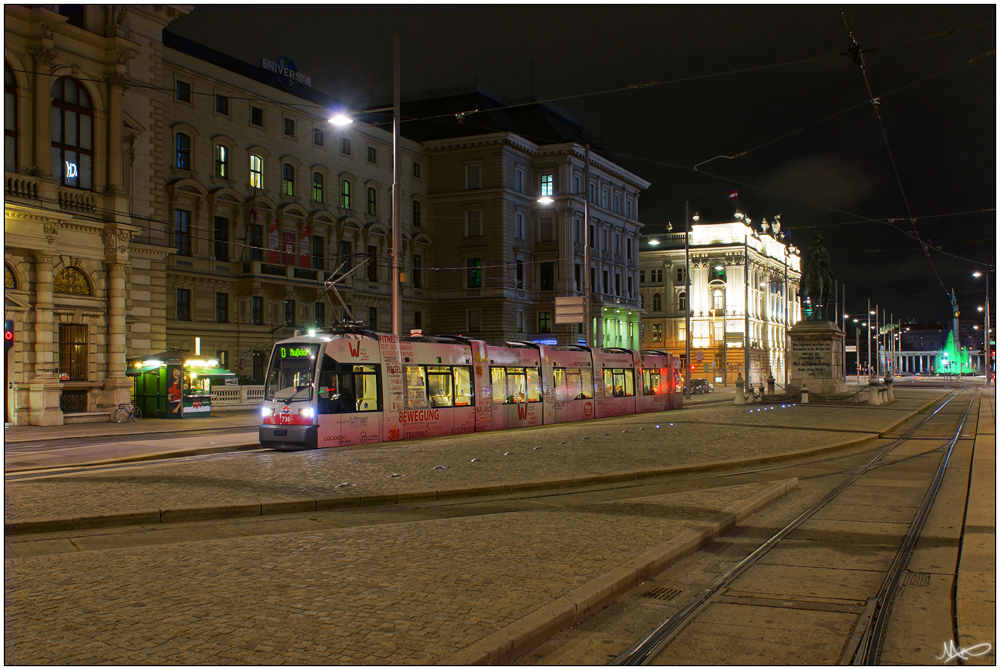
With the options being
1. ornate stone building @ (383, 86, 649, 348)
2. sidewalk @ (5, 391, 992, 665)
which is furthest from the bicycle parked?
ornate stone building @ (383, 86, 649, 348)

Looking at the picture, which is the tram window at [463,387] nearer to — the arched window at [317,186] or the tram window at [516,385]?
the tram window at [516,385]

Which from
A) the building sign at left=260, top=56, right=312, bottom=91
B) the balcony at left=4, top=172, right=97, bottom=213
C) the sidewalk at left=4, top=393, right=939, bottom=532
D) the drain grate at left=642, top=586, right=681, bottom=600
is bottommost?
the drain grate at left=642, top=586, right=681, bottom=600

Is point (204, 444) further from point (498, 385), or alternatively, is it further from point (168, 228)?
point (168, 228)

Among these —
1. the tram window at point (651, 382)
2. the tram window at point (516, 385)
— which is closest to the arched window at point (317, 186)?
the tram window at point (651, 382)

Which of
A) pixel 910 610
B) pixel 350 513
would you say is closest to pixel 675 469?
pixel 350 513

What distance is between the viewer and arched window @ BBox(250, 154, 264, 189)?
43156 mm

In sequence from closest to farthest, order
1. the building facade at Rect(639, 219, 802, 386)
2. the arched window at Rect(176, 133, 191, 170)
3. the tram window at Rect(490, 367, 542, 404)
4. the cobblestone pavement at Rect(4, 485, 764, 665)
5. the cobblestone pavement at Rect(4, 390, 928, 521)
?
the cobblestone pavement at Rect(4, 485, 764, 665) → the cobblestone pavement at Rect(4, 390, 928, 521) → the tram window at Rect(490, 367, 542, 404) → the arched window at Rect(176, 133, 191, 170) → the building facade at Rect(639, 219, 802, 386)

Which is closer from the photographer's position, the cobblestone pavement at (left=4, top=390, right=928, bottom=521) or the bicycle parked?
the cobblestone pavement at (left=4, top=390, right=928, bottom=521)

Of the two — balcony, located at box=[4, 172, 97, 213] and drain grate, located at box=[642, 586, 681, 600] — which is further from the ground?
balcony, located at box=[4, 172, 97, 213]

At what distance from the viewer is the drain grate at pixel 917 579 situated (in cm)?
711

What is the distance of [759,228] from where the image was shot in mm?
99938

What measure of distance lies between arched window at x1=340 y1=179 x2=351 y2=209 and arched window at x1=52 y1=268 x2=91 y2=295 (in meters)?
21.9

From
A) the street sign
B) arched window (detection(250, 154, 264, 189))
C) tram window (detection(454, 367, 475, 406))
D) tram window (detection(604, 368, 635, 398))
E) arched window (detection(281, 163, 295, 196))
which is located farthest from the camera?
arched window (detection(281, 163, 295, 196))
